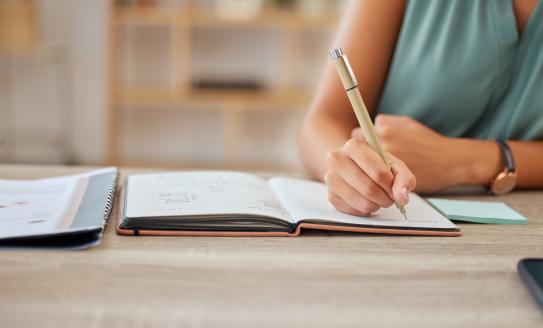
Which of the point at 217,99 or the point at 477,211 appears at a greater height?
the point at 477,211

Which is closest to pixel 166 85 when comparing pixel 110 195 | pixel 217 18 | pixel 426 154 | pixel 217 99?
pixel 217 99

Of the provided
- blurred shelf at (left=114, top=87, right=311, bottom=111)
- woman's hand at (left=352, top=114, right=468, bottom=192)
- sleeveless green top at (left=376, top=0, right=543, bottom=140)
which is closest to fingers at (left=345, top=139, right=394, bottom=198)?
woman's hand at (left=352, top=114, right=468, bottom=192)

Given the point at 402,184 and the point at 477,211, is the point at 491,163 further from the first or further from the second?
the point at 402,184

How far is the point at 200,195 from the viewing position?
88cm

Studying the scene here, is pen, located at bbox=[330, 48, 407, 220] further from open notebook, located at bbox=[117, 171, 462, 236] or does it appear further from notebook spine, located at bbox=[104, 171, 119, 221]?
notebook spine, located at bbox=[104, 171, 119, 221]

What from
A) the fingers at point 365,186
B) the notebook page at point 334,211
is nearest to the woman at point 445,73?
the notebook page at point 334,211

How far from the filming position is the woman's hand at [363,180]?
824 mm

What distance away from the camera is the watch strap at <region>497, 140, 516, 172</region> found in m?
1.11

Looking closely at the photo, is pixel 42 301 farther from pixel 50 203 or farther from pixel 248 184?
pixel 248 184

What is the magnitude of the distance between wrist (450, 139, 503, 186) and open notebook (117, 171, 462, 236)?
150 millimetres

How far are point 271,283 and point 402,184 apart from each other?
0.81 ft

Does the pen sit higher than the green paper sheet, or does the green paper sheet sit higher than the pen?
the pen

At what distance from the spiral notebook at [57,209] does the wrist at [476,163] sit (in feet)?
1.73

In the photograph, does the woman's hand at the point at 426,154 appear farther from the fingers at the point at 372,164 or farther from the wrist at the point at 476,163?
the fingers at the point at 372,164
